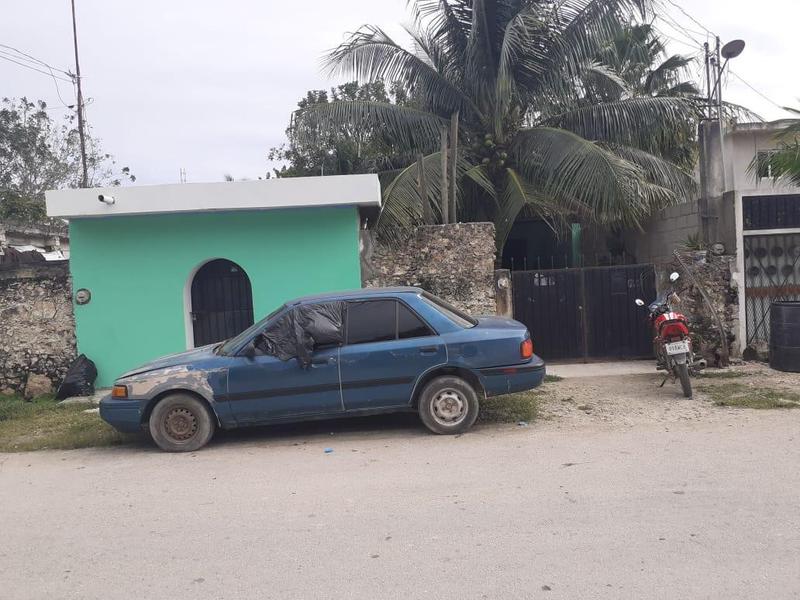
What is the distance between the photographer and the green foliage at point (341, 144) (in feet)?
43.0

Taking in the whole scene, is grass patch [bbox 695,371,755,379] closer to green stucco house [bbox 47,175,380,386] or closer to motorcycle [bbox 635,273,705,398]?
motorcycle [bbox 635,273,705,398]

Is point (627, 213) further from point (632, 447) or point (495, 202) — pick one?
point (632, 447)

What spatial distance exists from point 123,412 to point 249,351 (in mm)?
1428

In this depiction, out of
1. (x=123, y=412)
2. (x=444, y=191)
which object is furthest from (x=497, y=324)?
(x=444, y=191)

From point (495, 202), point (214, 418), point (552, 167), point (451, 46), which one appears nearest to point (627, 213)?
point (552, 167)

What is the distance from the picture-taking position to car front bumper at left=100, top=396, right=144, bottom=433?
21.8ft

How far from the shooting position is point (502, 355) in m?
6.68

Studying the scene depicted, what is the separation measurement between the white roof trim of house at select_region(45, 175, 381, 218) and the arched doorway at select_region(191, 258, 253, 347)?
121 cm

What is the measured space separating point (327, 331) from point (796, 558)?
4397 mm

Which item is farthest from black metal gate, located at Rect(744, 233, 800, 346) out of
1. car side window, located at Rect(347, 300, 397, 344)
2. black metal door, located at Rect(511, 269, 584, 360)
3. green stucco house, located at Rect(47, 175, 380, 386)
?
car side window, located at Rect(347, 300, 397, 344)

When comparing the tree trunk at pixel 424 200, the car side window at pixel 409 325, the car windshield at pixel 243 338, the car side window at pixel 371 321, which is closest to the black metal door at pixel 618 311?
the tree trunk at pixel 424 200

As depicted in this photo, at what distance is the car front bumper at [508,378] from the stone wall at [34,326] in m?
7.14

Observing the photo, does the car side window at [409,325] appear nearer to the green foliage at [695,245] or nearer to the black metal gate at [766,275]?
the green foliage at [695,245]

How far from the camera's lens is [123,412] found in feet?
21.8
